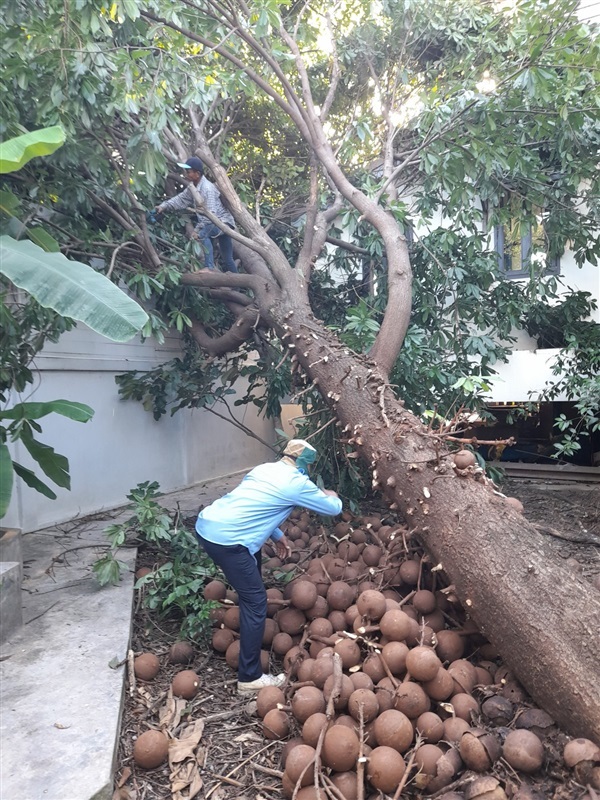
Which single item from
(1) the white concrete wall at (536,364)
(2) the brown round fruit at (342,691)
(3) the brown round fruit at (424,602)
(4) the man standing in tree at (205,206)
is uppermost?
(4) the man standing in tree at (205,206)

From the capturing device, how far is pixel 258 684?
358 centimetres

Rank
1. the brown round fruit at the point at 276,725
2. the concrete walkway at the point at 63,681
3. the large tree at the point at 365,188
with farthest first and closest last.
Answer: the large tree at the point at 365,188, the brown round fruit at the point at 276,725, the concrete walkway at the point at 63,681

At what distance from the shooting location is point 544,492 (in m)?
7.56

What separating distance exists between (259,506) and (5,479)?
1.62 m

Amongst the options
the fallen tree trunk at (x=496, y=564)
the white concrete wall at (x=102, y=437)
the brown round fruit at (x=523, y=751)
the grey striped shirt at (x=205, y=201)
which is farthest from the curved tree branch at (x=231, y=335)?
the brown round fruit at (x=523, y=751)

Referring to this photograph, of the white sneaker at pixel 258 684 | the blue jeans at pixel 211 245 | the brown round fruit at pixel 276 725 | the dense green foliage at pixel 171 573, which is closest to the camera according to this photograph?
the brown round fruit at pixel 276 725

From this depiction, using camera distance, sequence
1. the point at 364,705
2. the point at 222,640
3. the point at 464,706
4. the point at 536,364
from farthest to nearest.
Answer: the point at 536,364, the point at 222,640, the point at 464,706, the point at 364,705

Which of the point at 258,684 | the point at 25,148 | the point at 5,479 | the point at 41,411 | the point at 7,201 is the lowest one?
the point at 258,684

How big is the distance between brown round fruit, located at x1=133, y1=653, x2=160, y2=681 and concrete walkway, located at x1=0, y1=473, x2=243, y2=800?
0.15 meters

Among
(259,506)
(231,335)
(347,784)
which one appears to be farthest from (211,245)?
(347,784)

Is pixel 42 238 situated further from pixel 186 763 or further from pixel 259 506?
pixel 186 763

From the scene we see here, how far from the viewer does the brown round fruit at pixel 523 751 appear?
260 centimetres

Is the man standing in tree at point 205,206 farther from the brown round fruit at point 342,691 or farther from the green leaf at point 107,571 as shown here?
the brown round fruit at point 342,691

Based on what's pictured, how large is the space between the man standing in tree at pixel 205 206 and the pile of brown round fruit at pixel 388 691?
12.3 feet
